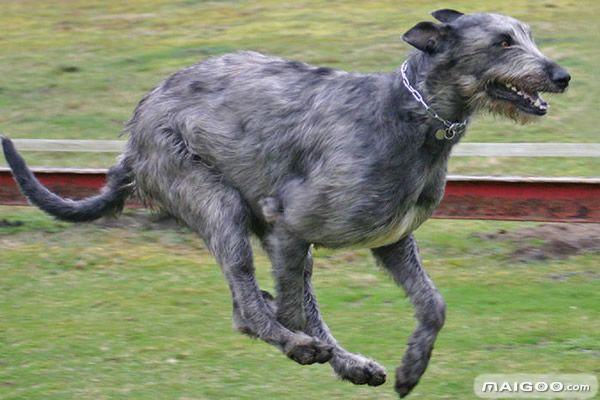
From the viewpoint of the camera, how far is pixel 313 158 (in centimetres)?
666

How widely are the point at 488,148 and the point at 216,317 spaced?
3654 millimetres

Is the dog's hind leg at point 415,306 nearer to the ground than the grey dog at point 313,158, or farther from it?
nearer to the ground

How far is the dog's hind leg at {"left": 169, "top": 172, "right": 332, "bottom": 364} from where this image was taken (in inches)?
270

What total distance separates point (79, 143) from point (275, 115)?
18.1 ft

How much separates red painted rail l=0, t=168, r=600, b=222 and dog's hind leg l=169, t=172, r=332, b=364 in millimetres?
2847

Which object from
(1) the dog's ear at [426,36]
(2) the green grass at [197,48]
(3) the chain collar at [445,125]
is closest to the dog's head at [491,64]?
(1) the dog's ear at [426,36]

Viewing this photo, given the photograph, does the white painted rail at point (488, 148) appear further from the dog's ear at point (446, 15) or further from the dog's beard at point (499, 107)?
the dog's beard at point (499, 107)

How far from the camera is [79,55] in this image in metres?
15.8

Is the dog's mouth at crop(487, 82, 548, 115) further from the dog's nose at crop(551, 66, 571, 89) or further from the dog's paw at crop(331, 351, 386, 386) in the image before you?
the dog's paw at crop(331, 351, 386, 386)

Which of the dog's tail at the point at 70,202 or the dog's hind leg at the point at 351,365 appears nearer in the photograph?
the dog's hind leg at the point at 351,365

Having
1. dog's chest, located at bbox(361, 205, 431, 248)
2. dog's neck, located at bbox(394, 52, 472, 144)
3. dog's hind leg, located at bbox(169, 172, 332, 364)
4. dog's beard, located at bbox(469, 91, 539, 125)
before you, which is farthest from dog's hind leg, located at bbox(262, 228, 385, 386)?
dog's beard, located at bbox(469, 91, 539, 125)

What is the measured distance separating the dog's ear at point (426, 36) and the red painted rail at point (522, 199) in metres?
3.73

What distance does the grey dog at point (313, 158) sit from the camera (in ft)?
20.9

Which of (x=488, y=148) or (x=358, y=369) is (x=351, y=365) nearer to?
(x=358, y=369)
